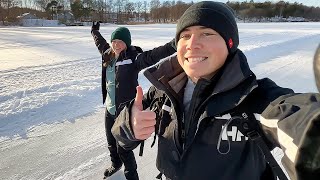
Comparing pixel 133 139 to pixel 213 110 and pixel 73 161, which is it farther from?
pixel 73 161

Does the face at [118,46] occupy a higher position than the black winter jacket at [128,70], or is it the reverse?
the face at [118,46]

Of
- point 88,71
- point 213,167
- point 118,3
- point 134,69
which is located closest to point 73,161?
point 134,69

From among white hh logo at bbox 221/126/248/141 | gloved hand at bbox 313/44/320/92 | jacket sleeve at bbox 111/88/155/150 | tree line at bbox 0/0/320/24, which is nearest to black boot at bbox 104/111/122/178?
jacket sleeve at bbox 111/88/155/150

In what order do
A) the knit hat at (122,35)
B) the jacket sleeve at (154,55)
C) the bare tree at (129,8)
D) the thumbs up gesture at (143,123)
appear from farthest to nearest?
1. the bare tree at (129,8)
2. the knit hat at (122,35)
3. the jacket sleeve at (154,55)
4. the thumbs up gesture at (143,123)

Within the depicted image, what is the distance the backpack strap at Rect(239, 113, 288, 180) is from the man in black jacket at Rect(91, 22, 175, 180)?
1820 millimetres

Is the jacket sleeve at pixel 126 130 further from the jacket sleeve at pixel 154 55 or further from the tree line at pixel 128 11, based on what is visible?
the tree line at pixel 128 11

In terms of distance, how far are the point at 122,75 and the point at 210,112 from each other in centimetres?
194

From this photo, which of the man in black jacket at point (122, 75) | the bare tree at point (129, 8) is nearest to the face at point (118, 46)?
the man in black jacket at point (122, 75)

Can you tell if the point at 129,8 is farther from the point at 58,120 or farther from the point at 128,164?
the point at 128,164

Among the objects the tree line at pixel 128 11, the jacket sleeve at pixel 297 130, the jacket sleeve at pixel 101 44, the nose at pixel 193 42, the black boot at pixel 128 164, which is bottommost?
the black boot at pixel 128 164

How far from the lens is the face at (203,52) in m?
1.27

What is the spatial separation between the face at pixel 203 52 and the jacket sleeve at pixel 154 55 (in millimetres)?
1561

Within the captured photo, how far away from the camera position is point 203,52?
127 centimetres

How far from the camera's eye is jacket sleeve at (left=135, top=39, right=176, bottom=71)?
2914 millimetres
